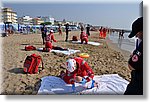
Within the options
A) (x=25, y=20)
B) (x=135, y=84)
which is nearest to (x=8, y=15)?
(x=25, y=20)

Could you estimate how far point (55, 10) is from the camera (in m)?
2.06

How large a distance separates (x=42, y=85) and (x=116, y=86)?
0.64m

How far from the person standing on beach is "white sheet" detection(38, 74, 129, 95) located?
154 mm

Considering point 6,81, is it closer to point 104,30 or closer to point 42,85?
point 42,85

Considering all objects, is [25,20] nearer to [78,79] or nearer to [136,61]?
[78,79]

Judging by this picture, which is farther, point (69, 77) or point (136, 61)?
point (69, 77)

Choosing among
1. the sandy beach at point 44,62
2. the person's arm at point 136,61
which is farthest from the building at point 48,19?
the person's arm at point 136,61

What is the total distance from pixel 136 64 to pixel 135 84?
17 cm

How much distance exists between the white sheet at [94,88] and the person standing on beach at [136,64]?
15 centimetres

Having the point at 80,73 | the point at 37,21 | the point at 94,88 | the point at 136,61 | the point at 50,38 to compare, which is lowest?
the point at 94,88

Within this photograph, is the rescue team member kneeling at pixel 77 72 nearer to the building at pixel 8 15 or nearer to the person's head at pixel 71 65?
the person's head at pixel 71 65

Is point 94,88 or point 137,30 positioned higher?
point 137,30

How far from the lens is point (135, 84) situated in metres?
1.76
